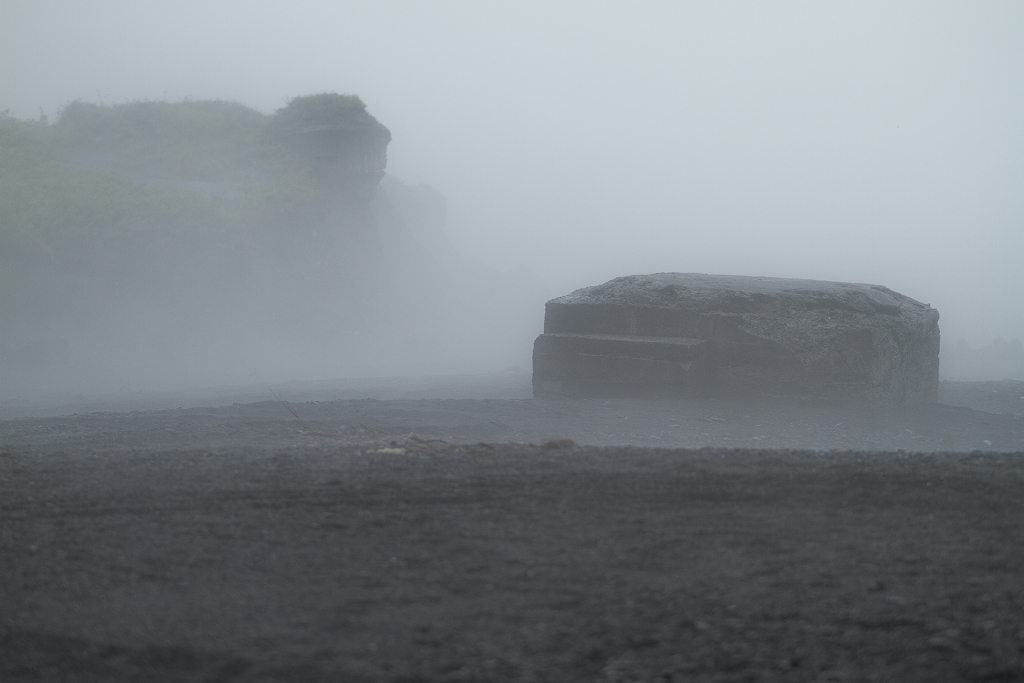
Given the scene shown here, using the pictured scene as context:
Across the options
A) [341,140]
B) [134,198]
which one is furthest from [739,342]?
[341,140]

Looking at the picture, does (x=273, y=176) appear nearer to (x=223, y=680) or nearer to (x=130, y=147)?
(x=130, y=147)

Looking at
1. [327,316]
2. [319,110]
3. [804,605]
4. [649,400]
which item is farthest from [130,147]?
[804,605]

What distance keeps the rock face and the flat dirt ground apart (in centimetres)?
443

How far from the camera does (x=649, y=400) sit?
9.60m

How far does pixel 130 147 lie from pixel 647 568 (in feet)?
106

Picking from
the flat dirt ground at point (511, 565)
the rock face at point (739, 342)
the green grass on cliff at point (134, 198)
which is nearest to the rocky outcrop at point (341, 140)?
the green grass on cliff at point (134, 198)

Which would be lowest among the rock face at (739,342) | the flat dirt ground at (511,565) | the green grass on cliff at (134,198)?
the flat dirt ground at (511,565)

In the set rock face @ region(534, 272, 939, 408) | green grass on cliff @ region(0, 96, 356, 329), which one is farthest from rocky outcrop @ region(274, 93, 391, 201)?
rock face @ region(534, 272, 939, 408)

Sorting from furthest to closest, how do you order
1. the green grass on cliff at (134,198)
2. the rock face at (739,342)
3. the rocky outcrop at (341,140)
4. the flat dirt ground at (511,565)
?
the rocky outcrop at (341,140), the green grass on cliff at (134,198), the rock face at (739,342), the flat dirt ground at (511,565)

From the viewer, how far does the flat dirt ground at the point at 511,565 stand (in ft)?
6.94

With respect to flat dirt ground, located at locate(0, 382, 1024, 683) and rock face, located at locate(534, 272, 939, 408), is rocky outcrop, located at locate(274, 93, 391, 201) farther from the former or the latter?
flat dirt ground, located at locate(0, 382, 1024, 683)

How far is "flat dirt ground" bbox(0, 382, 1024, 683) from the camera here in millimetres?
2115

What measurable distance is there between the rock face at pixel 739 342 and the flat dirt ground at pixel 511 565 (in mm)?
4428

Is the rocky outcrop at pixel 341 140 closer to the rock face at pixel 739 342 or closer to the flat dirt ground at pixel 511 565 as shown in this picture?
the rock face at pixel 739 342
